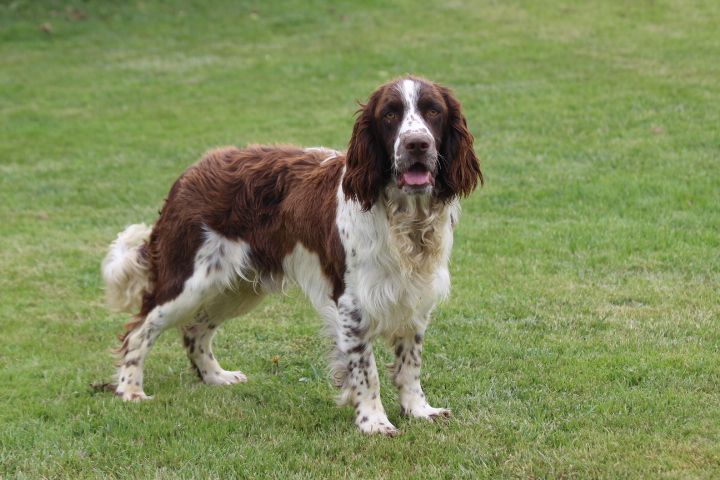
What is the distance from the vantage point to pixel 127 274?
6383mm

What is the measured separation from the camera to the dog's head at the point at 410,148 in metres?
4.97

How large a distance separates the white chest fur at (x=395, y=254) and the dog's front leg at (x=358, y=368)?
8cm

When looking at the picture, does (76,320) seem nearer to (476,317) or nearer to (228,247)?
(228,247)

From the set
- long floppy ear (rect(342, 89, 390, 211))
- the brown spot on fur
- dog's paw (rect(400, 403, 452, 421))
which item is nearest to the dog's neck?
long floppy ear (rect(342, 89, 390, 211))

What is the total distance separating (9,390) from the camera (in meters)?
6.15

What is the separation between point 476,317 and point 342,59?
10.3 metres

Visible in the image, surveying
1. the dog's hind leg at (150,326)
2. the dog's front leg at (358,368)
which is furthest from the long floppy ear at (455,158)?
the dog's hind leg at (150,326)

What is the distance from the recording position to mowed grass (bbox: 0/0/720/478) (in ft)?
16.8

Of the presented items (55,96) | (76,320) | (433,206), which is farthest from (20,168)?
(433,206)

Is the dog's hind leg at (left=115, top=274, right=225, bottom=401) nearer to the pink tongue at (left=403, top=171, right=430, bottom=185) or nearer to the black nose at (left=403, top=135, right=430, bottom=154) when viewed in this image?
the pink tongue at (left=403, top=171, right=430, bottom=185)

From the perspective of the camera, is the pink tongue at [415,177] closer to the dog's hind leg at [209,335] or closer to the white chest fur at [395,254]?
the white chest fur at [395,254]

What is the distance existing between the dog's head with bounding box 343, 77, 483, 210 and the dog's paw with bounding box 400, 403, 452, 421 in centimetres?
114

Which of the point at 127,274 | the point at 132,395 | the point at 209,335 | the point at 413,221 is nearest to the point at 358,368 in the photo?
the point at 413,221

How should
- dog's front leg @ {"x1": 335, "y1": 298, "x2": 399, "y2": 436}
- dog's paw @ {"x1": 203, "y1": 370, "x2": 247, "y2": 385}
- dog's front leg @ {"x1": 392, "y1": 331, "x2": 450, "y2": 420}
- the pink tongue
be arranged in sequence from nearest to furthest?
1. the pink tongue
2. dog's front leg @ {"x1": 335, "y1": 298, "x2": 399, "y2": 436}
3. dog's front leg @ {"x1": 392, "y1": 331, "x2": 450, "y2": 420}
4. dog's paw @ {"x1": 203, "y1": 370, "x2": 247, "y2": 385}
